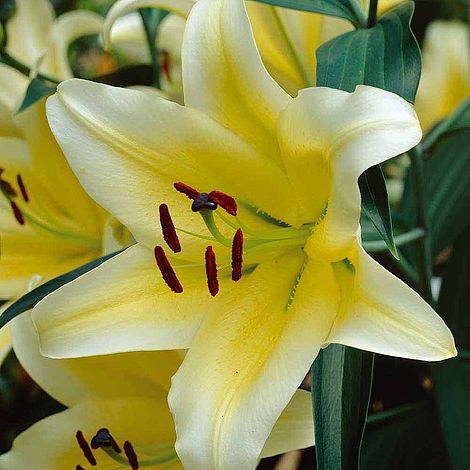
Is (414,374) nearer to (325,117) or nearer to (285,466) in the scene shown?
(285,466)

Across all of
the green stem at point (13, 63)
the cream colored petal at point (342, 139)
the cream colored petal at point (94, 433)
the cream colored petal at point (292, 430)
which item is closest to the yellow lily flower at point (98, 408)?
the cream colored petal at point (94, 433)

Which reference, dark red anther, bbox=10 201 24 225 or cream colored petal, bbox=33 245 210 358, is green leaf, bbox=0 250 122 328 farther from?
dark red anther, bbox=10 201 24 225

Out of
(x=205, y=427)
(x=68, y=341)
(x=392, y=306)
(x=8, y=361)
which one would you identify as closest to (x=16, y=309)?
(x=68, y=341)

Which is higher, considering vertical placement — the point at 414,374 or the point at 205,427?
the point at 205,427

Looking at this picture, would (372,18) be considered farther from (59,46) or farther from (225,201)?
(59,46)

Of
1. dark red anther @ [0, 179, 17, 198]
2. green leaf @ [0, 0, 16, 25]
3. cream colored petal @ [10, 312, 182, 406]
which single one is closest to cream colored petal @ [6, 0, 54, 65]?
green leaf @ [0, 0, 16, 25]

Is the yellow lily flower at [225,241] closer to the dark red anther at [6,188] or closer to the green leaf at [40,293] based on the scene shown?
the green leaf at [40,293]

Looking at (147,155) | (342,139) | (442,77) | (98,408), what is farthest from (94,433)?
(442,77)

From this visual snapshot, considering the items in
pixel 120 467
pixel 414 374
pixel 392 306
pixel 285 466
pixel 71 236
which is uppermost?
pixel 392 306
